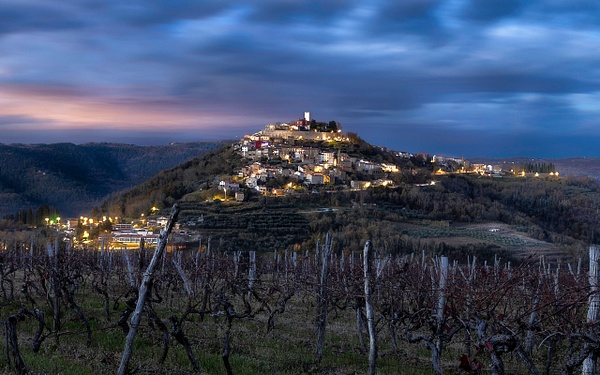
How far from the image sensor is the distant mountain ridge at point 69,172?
83.8 metres

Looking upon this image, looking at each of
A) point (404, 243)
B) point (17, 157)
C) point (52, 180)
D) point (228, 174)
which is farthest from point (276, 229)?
point (17, 157)

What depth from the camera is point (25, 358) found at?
6328 mm

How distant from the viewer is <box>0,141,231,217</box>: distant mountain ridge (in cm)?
8381

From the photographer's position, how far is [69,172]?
328 feet

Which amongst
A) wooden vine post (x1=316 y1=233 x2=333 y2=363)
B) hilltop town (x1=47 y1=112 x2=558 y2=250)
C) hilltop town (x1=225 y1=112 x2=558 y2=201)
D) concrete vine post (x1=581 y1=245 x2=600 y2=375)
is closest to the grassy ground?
wooden vine post (x1=316 y1=233 x2=333 y2=363)

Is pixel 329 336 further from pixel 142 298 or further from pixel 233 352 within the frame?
pixel 142 298

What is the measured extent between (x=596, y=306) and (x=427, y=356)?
386cm

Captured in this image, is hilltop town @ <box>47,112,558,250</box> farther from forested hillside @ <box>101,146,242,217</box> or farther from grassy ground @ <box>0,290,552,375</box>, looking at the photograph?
grassy ground @ <box>0,290,552,375</box>

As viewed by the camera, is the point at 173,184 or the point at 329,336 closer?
the point at 329,336

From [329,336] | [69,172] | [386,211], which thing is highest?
[69,172]

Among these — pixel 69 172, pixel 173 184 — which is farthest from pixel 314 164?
pixel 69 172

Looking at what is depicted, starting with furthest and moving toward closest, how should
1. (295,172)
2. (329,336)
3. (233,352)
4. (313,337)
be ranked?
(295,172), (329,336), (313,337), (233,352)

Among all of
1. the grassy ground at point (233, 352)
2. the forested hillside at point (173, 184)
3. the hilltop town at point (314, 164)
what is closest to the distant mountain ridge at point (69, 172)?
the forested hillside at point (173, 184)

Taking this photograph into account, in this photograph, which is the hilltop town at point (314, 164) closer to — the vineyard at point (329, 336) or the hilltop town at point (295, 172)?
the hilltop town at point (295, 172)
